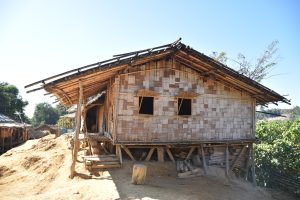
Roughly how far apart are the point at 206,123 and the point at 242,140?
2246 mm

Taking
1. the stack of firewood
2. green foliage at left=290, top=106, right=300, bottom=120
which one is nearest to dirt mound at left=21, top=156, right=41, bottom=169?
the stack of firewood

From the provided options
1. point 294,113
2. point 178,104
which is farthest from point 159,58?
point 294,113

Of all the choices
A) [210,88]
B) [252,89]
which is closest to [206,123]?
[210,88]

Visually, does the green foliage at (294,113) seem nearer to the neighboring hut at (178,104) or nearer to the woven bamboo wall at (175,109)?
the neighboring hut at (178,104)

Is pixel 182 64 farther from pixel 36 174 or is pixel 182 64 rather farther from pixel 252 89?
pixel 36 174

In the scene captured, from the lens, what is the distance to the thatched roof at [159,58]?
955cm

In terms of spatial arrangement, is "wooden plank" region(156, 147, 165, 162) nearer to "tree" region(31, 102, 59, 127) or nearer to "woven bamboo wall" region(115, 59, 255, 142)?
"woven bamboo wall" region(115, 59, 255, 142)

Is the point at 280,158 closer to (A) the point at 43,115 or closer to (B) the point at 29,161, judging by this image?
(B) the point at 29,161

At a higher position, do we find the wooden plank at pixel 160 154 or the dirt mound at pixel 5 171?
the wooden plank at pixel 160 154

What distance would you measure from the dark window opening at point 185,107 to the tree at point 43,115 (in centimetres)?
5377

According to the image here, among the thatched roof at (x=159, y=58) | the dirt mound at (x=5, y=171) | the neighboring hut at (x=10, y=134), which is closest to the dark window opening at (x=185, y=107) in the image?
the thatched roof at (x=159, y=58)

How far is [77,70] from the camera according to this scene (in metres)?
9.52

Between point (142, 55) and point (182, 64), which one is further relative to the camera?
point (182, 64)

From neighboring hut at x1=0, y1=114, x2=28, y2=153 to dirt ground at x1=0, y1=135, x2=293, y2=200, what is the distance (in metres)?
11.3
